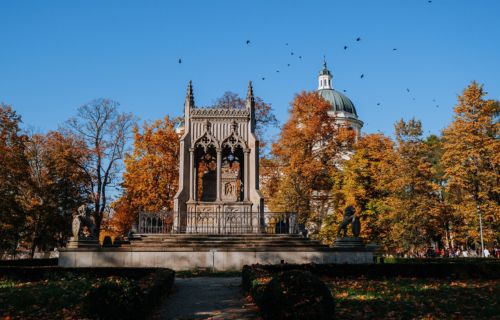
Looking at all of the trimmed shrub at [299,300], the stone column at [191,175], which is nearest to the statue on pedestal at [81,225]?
the stone column at [191,175]

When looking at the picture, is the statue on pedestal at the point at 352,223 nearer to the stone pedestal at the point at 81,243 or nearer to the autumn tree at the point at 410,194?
the stone pedestal at the point at 81,243

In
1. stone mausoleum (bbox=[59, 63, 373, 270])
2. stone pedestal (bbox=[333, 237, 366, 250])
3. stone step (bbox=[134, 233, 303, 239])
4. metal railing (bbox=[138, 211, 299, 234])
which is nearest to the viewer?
stone mausoleum (bbox=[59, 63, 373, 270])

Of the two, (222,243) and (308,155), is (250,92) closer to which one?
(222,243)

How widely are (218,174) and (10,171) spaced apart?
14.7 metres

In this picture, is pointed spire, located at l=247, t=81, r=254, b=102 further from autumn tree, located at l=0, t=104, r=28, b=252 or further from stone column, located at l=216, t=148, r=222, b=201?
→ autumn tree, located at l=0, t=104, r=28, b=252

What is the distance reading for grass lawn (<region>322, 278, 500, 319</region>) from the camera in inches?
380

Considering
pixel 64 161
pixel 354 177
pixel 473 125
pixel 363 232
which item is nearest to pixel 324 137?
pixel 354 177

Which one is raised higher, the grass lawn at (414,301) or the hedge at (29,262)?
the hedge at (29,262)

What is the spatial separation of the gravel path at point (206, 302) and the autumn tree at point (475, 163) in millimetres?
24312

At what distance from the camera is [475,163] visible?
37.3 meters

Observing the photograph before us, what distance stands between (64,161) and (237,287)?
2792 cm

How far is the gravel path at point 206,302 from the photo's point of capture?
1073 cm

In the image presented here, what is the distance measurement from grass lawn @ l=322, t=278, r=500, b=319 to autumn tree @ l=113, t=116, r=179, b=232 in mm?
26328

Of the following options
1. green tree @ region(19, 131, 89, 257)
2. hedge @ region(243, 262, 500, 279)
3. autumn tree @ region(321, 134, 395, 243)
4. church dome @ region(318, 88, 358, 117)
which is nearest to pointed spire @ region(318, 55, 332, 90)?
church dome @ region(318, 88, 358, 117)
